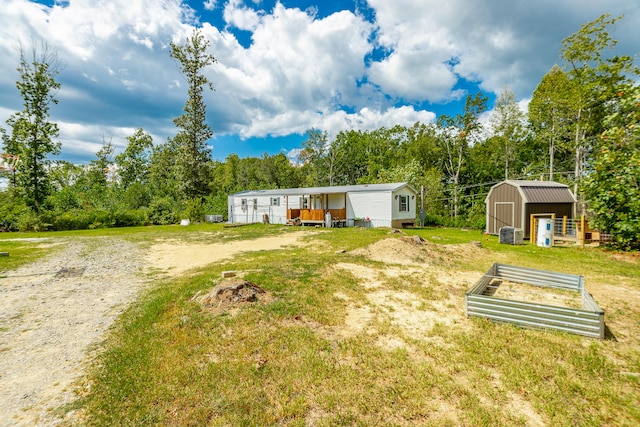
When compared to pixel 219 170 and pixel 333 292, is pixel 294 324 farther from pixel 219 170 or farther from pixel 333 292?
pixel 219 170

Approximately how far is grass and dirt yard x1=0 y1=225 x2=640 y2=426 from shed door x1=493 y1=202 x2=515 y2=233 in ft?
32.7

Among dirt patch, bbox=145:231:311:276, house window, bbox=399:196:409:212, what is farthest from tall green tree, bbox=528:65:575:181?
dirt patch, bbox=145:231:311:276

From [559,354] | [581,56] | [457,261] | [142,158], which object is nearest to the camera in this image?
[559,354]

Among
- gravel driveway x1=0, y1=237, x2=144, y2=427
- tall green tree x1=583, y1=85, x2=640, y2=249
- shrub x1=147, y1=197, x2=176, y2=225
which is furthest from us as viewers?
shrub x1=147, y1=197, x2=176, y2=225

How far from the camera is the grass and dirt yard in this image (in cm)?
265

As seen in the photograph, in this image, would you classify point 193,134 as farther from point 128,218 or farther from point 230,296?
point 230,296

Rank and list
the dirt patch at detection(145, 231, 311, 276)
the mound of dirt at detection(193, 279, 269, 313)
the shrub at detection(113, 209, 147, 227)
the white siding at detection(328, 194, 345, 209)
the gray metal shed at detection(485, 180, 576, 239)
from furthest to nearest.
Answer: the shrub at detection(113, 209, 147, 227) → the white siding at detection(328, 194, 345, 209) → the gray metal shed at detection(485, 180, 576, 239) → the dirt patch at detection(145, 231, 311, 276) → the mound of dirt at detection(193, 279, 269, 313)

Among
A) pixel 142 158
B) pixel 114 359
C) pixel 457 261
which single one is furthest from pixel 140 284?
pixel 142 158

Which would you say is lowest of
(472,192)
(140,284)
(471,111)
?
(140,284)

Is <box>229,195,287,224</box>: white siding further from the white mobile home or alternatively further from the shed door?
the shed door

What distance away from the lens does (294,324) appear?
4520mm

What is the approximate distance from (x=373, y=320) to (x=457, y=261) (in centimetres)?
597

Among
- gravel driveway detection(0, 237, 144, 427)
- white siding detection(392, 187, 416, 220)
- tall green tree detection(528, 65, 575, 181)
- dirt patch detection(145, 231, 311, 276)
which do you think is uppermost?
tall green tree detection(528, 65, 575, 181)

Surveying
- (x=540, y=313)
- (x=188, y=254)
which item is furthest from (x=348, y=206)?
(x=540, y=313)
